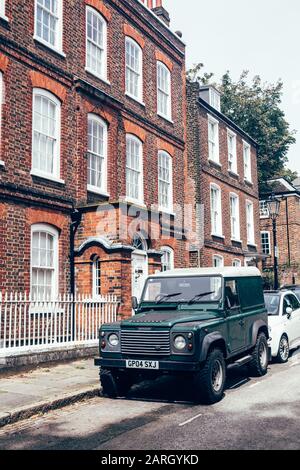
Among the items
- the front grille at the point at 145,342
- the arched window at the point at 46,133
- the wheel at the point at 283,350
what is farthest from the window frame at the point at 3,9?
the wheel at the point at 283,350

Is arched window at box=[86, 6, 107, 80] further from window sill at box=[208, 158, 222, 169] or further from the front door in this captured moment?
window sill at box=[208, 158, 222, 169]

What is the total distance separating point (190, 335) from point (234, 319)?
64.4 inches

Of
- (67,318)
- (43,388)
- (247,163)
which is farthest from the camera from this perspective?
(247,163)

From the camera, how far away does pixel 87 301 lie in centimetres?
1148

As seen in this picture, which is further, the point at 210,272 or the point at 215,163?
the point at 215,163

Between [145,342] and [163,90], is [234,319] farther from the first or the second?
[163,90]

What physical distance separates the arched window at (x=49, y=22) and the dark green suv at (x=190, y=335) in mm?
7900

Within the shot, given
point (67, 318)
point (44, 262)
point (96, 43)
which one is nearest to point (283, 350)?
point (67, 318)

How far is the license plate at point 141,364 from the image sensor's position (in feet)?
23.7

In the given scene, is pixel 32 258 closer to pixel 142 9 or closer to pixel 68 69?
pixel 68 69

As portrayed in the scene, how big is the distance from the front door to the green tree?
2363cm

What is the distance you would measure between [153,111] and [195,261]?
6170 millimetres

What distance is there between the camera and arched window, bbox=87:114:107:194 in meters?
14.6

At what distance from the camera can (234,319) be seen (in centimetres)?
843
